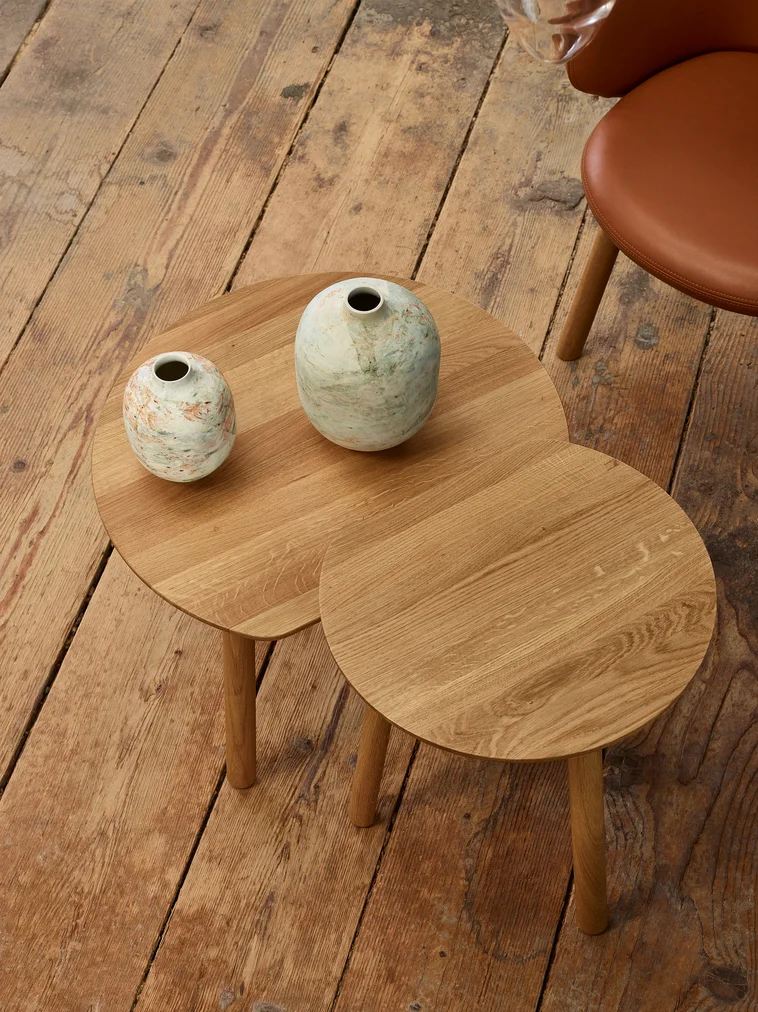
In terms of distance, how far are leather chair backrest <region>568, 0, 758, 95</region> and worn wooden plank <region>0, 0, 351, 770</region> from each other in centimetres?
69

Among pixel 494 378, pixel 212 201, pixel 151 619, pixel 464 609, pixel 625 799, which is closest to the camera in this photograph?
pixel 464 609

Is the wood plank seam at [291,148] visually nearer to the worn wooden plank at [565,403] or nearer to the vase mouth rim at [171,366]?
the worn wooden plank at [565,403]

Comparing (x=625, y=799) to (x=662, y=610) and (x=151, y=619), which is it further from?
(x=151, y=619)

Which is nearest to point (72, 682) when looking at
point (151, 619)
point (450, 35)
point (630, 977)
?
point (151, 619)

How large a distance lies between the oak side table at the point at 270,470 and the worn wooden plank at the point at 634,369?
0.46 metres

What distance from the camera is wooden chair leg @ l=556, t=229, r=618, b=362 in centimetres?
152

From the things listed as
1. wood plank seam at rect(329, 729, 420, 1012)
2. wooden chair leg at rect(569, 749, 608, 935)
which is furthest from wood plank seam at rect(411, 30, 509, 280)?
wooden chair leg at rect(569, 749, 608, 935)

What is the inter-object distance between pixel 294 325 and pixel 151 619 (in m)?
0.50

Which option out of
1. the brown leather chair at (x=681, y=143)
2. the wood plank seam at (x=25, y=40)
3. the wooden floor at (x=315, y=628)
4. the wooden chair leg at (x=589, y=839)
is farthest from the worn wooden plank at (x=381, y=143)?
the wooden chair leg at (x=589, y=839)

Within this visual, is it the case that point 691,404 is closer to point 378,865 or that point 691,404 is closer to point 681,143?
point 681,143

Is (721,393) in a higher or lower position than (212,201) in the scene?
lower

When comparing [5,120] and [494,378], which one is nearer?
[494,378]

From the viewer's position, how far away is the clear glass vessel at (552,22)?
0.82 m

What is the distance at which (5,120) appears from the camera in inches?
76.4
